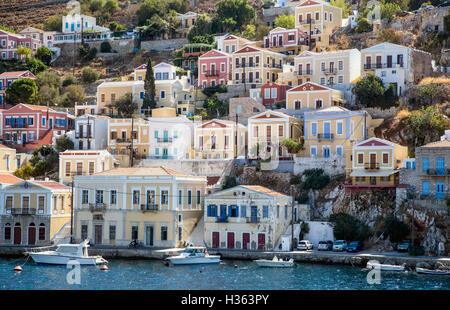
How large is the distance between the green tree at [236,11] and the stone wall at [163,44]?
21.2ft

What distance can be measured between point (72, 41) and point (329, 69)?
166 feet

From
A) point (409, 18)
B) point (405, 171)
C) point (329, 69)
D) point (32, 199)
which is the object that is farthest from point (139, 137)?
point (409, 18)

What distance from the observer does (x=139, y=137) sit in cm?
7388

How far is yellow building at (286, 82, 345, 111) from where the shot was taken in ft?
236

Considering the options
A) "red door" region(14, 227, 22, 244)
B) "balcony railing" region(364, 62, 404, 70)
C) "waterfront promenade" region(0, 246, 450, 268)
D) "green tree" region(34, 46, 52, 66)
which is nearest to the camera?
"waterfront promenade" region(0, 246, 450, 268)

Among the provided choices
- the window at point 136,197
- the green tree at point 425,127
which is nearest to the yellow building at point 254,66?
the green tree at point 425,127

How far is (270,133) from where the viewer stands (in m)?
68.9

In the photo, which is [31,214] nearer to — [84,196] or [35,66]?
[84,196]

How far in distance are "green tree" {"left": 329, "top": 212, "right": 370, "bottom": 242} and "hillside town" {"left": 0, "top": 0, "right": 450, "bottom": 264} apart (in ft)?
0.45

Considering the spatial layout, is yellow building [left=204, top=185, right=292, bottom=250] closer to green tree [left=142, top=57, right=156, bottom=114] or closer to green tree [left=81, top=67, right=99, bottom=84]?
green tree [left=142, top=57, right=156, bottom=114]

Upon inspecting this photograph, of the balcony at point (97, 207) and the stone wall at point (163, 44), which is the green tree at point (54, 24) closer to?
the stone wall at point (163, 44)

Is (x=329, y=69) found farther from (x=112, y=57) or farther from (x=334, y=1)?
(x=112, y=57)

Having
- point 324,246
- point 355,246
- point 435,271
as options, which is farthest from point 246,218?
point 435,271

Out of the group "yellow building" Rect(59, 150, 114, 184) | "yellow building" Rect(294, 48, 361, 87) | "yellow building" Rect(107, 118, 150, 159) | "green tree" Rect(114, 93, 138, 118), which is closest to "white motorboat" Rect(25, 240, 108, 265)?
"yellow building" Rect(59, 150, 114, 184)
